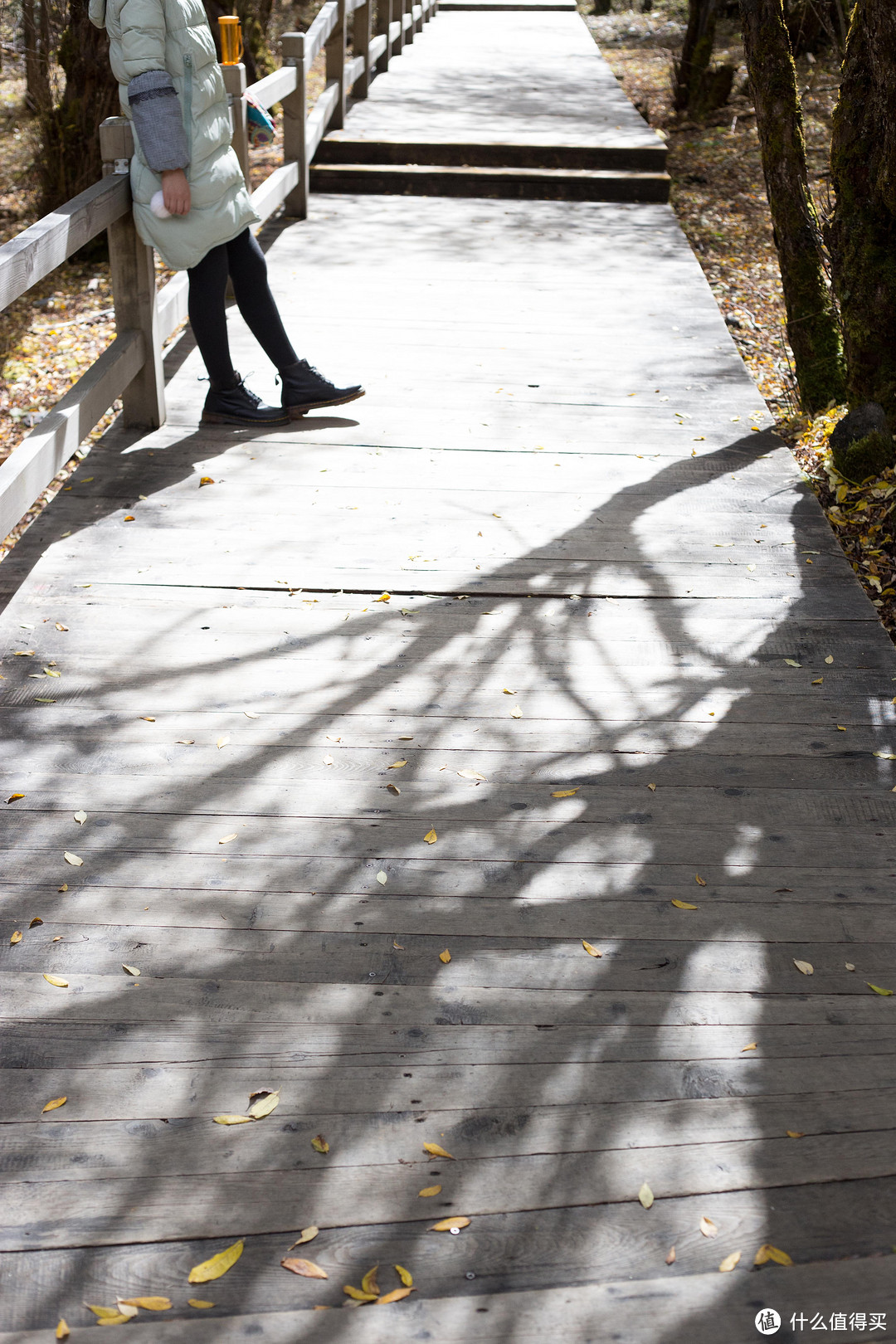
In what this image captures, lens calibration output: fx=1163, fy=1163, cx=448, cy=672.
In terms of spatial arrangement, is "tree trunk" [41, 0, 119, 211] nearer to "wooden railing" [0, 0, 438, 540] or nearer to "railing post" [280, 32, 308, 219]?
"railing post" [280, 32, 308, 219]

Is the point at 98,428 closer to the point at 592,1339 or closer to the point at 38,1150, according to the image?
the point at 38,1150

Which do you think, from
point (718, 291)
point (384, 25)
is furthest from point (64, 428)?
point (384, 25)

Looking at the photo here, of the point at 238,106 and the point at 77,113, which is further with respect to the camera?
the point at 77,113

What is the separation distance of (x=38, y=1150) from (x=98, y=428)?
4.31 meters

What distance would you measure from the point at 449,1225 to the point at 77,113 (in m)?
8.48

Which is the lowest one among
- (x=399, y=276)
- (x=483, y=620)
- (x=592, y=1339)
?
(x=592, y=1339)

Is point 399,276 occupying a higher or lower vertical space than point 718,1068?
higher

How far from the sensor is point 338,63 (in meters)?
9.15

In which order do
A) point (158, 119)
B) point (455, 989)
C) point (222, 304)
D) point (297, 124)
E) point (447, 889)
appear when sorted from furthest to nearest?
1. point (297, 124)
2. point (222, 304)
3. point (158, 119)
4. point (447, 889)
5. point (455, 989)

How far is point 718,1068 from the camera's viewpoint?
6.97 ft

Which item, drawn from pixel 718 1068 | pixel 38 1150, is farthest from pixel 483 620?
pixel 38 1150

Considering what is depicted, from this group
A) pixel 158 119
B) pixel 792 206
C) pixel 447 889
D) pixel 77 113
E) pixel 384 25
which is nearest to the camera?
pixel 447 889

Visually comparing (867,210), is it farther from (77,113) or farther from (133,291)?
(77,113)

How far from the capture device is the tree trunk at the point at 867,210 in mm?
4180
